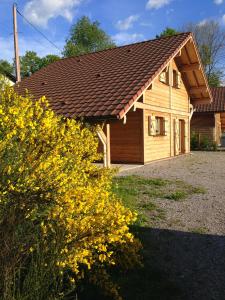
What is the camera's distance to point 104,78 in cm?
1386

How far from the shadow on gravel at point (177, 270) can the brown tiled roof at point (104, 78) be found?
5903 millimetres

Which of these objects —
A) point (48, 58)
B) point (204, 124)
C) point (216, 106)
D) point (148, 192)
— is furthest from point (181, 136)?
point (48, 58)

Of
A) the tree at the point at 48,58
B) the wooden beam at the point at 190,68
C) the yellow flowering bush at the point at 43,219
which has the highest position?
the tree at the point at 48,58

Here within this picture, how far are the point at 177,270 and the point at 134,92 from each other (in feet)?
26.1

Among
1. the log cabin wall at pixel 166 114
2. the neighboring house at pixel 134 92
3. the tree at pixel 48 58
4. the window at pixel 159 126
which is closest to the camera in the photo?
the neighboring house at pixel 134 92

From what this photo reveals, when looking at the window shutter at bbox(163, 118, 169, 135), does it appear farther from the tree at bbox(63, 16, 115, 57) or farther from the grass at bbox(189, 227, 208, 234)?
the tree at bbox(63, 16, 115, 57)

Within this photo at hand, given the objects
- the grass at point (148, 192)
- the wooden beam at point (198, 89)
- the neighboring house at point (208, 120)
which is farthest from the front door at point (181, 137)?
the grass at point (148, 192)

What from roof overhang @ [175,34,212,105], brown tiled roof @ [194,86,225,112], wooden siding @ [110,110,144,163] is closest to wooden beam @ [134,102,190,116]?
wooden siding @ [110,110,144,163]

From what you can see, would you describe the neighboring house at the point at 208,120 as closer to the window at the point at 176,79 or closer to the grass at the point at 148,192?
the window at the point at 176,79

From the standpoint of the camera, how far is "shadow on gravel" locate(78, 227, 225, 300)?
11.8ft

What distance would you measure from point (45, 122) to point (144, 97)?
10789 mm

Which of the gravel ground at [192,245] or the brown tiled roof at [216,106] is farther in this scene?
the brown tiled roof at [216,106]

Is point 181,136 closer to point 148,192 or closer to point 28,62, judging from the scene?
point 148,192

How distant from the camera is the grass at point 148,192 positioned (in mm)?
6474
